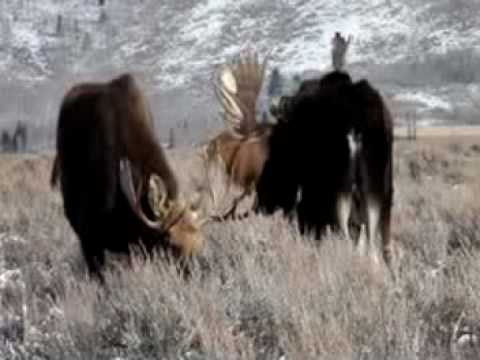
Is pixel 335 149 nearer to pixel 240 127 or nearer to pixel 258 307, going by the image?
pixel 258 307

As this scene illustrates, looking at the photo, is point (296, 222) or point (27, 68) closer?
point (296, 222)

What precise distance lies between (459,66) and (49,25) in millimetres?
49319

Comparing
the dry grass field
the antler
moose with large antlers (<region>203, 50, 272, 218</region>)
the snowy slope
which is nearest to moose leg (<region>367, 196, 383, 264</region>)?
the dry grass field

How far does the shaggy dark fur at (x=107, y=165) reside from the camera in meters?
7.70

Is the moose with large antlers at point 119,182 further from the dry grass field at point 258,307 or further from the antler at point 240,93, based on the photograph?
the antler at point 240,93

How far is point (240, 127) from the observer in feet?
37.4

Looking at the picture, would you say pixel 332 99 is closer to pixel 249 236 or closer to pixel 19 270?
pixel 249 236

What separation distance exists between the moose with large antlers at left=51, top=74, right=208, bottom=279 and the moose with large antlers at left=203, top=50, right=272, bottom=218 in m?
2.54

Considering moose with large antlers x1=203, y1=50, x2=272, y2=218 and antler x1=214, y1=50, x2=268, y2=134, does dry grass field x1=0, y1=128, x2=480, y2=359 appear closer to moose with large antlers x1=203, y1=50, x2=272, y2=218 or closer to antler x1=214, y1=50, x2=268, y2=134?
moose with large antlers x1=203, y1=50, x2=272, y2=218

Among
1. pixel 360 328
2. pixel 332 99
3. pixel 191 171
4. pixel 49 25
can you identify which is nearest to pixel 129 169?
pixel 332 99

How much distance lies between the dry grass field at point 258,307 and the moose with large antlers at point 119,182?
0.84ft

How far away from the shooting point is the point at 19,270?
29.1 ft

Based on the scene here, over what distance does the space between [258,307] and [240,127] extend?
5.42 meters

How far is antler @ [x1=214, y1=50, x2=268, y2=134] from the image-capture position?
37.2 feet
